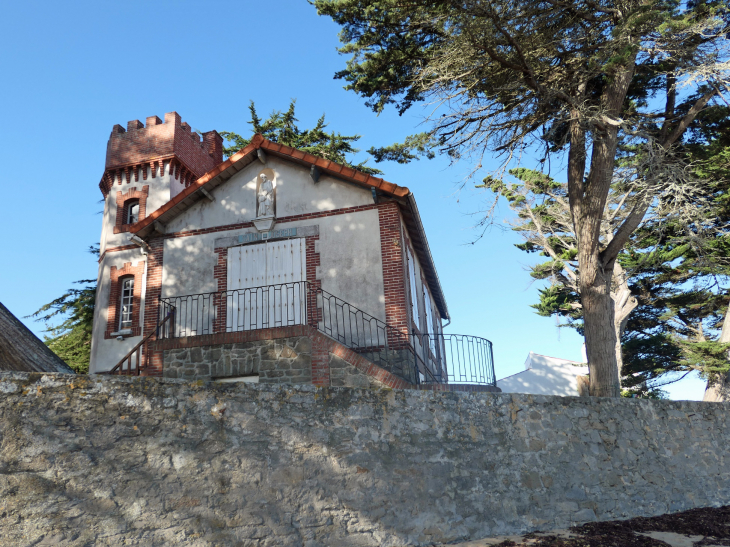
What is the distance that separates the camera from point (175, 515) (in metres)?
4.80

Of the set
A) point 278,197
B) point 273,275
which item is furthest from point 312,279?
point 278,197

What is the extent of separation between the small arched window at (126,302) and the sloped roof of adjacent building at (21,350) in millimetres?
8877

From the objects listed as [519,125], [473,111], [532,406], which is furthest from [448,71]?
[532,406]

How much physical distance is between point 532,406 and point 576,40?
21.3ft

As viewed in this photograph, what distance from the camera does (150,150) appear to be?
17391mm

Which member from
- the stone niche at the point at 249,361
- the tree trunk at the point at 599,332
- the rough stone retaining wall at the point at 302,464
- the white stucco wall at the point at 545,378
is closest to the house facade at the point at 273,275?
the stone niche at the point at 249,361

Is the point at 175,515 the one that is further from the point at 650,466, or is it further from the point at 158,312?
the point at 158,312

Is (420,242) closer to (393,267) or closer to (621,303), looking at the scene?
(393,267)

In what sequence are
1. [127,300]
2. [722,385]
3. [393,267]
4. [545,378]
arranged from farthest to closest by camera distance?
1. [545,378]
2. [722,385]
3. [127,300]
4. [393,267]

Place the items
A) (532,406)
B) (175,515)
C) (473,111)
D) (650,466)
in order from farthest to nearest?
Result: (473,111)
(650,466)
(532,406)
(175,515)

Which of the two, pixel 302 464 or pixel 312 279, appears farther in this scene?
pixel 312 279

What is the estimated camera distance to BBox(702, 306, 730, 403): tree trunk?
15.5 meters

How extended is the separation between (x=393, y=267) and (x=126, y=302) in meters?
7.76

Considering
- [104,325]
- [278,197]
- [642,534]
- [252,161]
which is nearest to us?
[642,534]
